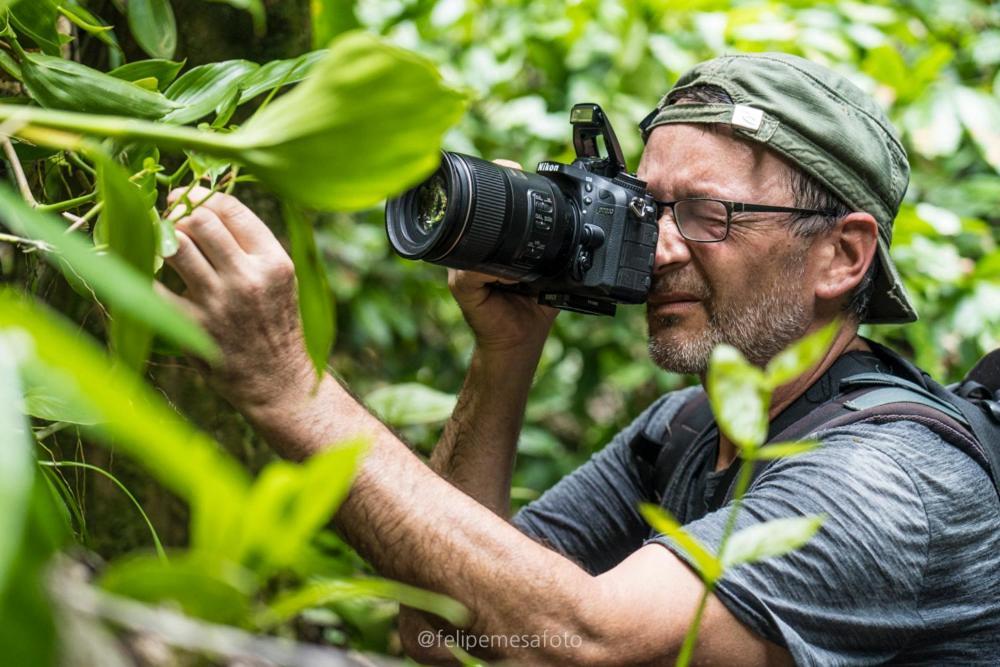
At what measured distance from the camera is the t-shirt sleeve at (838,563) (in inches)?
42.7

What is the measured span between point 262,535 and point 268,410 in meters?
0.77

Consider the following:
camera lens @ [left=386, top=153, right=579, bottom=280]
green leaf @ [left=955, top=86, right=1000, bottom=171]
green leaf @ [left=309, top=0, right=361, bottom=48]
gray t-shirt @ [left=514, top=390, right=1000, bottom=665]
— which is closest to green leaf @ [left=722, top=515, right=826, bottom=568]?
gray t-shirt @ [left=514, top=390, right=1000, bottom=665]

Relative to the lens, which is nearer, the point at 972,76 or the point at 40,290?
the point at 40,290

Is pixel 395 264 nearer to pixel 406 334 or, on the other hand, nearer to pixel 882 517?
pixel 406 334

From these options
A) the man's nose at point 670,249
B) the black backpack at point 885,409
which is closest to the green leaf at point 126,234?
the black backpack at point 885,409

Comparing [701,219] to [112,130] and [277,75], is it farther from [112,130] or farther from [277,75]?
[112,130]

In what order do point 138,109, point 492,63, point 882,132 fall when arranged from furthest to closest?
point 492,63 → point 882,132 → point 138,109

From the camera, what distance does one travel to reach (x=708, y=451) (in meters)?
1.52

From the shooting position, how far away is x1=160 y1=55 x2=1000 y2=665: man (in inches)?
41.5

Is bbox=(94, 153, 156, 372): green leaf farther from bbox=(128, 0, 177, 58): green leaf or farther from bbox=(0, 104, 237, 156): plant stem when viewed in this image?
bbox=(128, 0, 177, 58): green leaf

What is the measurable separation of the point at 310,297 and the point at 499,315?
36.2 inches

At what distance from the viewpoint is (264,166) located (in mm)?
399

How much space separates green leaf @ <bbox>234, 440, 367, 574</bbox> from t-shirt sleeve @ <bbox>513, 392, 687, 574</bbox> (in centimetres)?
131

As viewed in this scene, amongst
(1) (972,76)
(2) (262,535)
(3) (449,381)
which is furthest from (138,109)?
(1) (972,76)
